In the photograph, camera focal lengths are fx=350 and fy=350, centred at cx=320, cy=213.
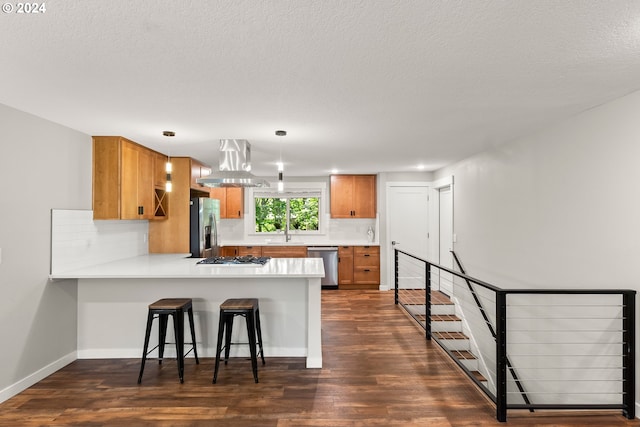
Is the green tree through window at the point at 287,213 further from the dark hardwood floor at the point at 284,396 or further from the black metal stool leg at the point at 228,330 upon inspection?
the black metal stool leg at the point at 228,330

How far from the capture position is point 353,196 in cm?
672

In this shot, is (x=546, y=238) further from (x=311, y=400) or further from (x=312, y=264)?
(x=311, y=400)

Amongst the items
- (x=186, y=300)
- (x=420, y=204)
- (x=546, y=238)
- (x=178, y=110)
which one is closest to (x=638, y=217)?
(x=546, y=238)

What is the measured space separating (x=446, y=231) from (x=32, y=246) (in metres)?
5.46

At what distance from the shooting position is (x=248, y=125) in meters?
3.11

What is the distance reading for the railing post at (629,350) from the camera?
2.30 metres

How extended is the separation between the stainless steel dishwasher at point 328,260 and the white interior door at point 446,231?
1832mm

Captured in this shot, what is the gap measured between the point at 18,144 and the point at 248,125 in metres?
1.76

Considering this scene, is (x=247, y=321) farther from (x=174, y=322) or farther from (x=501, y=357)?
(x=501, y=357)

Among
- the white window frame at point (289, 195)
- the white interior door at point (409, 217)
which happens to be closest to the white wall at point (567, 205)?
the white interior door at point (409, 217)

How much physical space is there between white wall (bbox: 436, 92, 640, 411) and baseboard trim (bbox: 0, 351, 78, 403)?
4447 millimetres

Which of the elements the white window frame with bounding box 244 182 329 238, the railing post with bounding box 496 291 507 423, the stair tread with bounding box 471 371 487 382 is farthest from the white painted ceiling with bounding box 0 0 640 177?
the white window frame with bounding box 244 182 329 238

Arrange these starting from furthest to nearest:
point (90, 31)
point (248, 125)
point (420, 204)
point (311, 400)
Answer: point (420, 204) < point (248, 125) < point (311, 400) < point (90, 31)

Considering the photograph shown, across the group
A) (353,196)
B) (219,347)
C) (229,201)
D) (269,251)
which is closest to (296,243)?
(269,251)
